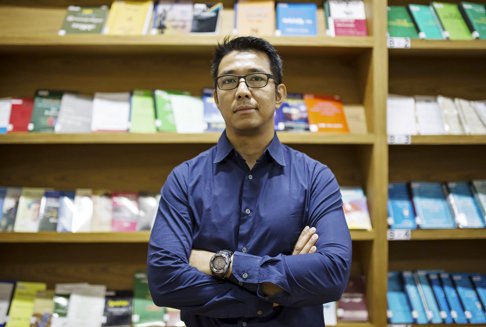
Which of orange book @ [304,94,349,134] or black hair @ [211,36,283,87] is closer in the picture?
black hair @ [211,36,283,87]

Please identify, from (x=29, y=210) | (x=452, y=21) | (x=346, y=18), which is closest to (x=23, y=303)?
(x=29, y=210)

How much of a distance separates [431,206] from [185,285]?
1.88 meters

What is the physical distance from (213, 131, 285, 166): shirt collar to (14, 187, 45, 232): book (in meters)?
1.48

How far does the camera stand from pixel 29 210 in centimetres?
278

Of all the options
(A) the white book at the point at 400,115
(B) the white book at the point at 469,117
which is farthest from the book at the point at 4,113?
(B) the white book at the point at 469,117

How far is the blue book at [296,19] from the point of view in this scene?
2851 mm

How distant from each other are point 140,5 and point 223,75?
1457 mm

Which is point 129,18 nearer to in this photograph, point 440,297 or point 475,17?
point 475,17

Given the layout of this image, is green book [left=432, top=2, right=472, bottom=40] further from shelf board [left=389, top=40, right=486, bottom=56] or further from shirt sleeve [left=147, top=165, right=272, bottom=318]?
shirt sleeve [left=147, top=165, right=272, bottom=318]

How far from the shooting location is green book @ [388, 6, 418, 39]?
2.91 meters

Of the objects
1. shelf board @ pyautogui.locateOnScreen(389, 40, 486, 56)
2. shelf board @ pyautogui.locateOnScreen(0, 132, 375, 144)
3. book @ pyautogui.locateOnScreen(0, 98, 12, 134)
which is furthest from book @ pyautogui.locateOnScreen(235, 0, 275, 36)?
book @ pyautogui.locateOnScreen(0, 98, 12, 134)

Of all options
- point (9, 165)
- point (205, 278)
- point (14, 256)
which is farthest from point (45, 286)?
point (205, 278)

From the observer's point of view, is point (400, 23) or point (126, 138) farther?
point (400, 23)

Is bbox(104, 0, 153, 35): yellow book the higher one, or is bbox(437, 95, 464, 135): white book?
bbox(104, 0, 153, 35): yellow book
